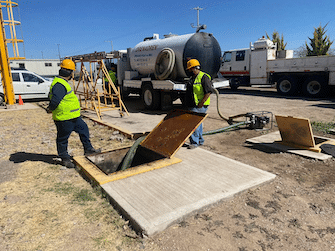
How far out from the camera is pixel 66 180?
3.94 m

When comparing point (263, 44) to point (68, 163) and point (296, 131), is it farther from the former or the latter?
point (68, 163)

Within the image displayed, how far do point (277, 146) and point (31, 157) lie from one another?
188 inches

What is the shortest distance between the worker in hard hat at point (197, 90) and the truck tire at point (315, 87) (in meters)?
10.4

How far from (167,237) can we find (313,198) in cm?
198

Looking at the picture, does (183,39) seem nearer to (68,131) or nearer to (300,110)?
(300,110)

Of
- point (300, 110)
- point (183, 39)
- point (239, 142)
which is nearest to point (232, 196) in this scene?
point (239, 142)

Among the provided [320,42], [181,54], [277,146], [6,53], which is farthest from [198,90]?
[320,42]

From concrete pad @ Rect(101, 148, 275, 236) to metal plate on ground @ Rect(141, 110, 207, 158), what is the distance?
1.18ft

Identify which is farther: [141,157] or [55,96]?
[141,157]

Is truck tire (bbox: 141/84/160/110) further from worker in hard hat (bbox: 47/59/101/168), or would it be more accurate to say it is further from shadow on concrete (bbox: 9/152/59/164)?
worker in hard hat (bbox: 47/59/101/168)

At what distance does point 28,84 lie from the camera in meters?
13.3

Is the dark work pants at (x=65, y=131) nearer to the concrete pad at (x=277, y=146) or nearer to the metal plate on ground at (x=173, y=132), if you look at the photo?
the metal plate on ground at (x=173, y=132)

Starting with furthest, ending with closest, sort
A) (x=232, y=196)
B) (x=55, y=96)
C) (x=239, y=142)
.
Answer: (x=239, y=142), (x=55, y=96), (x=232, y=196)

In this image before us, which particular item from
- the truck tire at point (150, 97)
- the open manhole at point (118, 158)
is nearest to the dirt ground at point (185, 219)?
the open manhole at point (118, 158)
